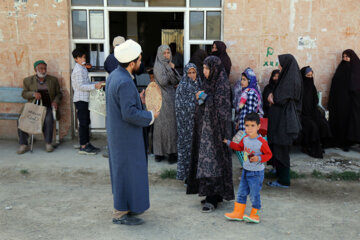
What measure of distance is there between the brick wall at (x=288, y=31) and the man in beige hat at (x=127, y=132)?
3.43 m

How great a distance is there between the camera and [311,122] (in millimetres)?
6355

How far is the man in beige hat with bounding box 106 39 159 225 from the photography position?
11.6ft

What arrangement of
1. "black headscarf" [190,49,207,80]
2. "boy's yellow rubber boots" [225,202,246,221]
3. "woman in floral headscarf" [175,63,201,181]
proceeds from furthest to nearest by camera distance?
"black headscarf" [190,49,207,80], "woman in floral headscarf" [175,63,201,181], "boy's yellow rubber boots" [225,202,246,221]

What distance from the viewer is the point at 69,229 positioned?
150 inches

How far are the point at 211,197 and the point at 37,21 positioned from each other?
176 inches

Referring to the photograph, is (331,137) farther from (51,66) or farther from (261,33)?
(51,66)

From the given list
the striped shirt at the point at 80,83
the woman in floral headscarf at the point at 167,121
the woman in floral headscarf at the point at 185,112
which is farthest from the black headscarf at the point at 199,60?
the striped shirt at the point at 80,83

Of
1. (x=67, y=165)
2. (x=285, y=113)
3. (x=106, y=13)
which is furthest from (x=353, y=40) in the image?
(x=67, y=165)

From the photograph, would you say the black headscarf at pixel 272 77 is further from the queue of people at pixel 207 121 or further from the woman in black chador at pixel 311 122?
the woman in black chador at pixel 311 122

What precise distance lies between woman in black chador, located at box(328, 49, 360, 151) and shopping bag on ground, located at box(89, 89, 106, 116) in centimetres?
393

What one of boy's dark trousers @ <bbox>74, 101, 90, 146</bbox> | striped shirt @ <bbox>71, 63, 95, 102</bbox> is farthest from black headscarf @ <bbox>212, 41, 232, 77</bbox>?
boy's dark trousers @ <bbox>74, 101, 90, 146</bbox>

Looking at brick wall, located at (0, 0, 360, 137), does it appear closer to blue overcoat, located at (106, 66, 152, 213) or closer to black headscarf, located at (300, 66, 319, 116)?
→ black headscarf, located at (300, 66, 319, 116)

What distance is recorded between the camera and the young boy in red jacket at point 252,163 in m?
3.75

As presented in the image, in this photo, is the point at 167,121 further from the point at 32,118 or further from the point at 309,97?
the point at 309,97
